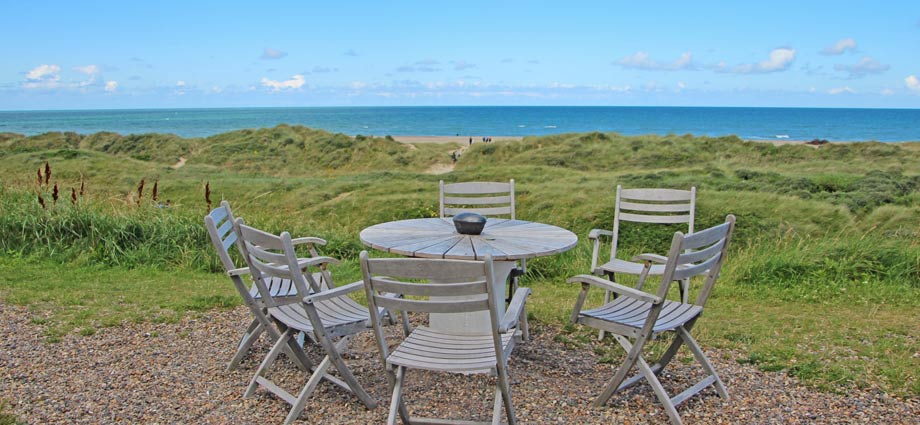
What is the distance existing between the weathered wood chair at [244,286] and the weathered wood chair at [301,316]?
0.06m

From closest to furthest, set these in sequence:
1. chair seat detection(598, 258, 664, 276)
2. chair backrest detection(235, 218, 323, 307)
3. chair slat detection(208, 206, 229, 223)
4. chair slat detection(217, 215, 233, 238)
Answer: chair backrest detection(235, 218, 323, 307) < chair slat detection(208, 206, 229, 223) < chair slat detection(217, 215, 233, 238) < chair seat detection(598, 258, 664, 276)

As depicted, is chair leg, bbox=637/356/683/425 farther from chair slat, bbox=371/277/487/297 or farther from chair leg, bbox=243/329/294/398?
chair leg, bbox=243/329/294/398

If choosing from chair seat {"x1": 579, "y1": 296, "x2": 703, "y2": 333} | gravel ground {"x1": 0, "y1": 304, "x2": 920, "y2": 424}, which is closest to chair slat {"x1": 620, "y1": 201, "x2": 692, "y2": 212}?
gravel ground {"x1": 0, "y1": 304, "x2": 920, "y2": 424}

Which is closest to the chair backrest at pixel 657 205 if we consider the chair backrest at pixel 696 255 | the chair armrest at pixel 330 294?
the chair backrest at pixel 696 255

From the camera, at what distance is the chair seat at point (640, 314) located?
3.49 meters

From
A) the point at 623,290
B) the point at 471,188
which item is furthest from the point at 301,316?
the point at 471,188

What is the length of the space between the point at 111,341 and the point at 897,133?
7873 cm

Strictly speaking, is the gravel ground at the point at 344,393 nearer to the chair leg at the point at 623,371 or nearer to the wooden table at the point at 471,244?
the chair leg at the point at 623,371

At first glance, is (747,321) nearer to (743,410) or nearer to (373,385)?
(743,410)

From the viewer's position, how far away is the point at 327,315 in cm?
368

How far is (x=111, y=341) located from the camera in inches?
180

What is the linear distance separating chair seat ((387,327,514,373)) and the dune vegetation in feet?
4.73

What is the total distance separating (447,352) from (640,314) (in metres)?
1.19

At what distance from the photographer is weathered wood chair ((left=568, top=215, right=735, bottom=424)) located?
324cm
